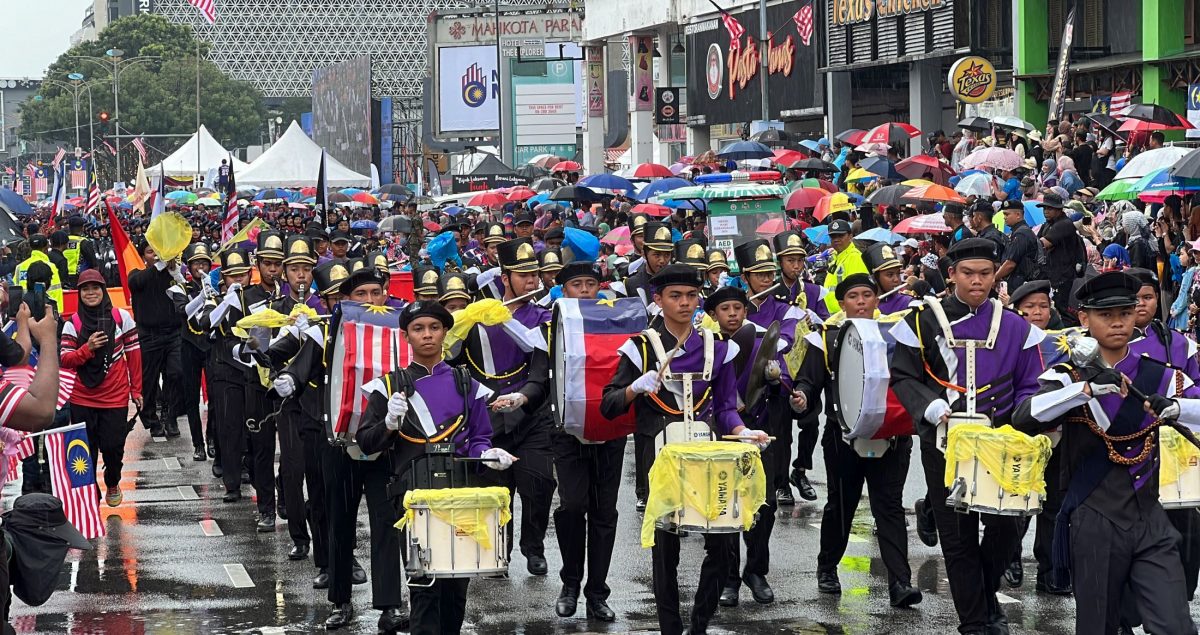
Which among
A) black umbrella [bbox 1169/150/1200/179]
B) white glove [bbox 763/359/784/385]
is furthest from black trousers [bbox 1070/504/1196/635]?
black umbrella [bbox 1169/150/1200/179]

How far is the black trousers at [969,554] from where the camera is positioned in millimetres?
8367

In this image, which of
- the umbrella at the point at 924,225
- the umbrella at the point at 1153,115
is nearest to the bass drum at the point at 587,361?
the umbrella at the point at 924,225

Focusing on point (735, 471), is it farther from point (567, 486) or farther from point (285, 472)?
point (285, 472)

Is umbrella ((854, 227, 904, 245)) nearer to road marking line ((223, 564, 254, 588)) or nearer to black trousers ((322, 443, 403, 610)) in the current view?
road marking line ((223, 564, 254, 588))

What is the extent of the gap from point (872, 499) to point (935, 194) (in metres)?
11.9

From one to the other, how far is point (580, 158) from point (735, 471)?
A: 64.9 metres

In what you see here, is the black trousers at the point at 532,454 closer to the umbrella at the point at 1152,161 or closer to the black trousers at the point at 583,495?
the black trousers at the point at 583,495

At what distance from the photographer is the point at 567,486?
9664 millimetres

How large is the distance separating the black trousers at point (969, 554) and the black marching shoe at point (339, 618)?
309cm

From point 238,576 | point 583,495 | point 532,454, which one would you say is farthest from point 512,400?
point 238,576

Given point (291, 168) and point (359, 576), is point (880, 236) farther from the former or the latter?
point (291, 168)

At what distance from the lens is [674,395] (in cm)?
873

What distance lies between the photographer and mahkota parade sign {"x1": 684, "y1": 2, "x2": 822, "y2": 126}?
4325 cm

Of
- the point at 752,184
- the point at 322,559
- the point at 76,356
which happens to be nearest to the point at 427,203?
the point at 752,184
